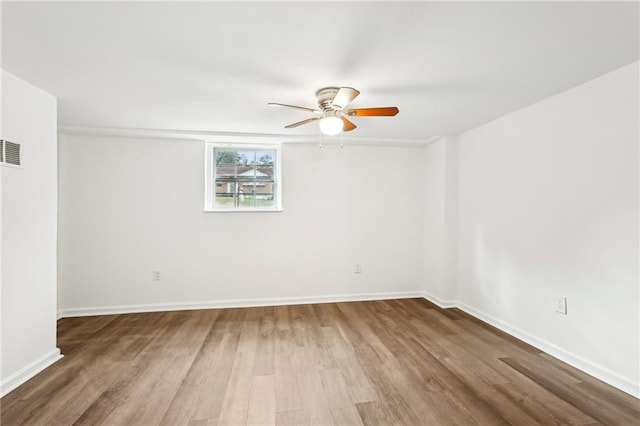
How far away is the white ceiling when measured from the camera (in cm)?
138

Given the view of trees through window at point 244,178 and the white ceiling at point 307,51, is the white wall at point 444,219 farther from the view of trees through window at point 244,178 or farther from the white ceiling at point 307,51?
the view of trees through window at point 244,178

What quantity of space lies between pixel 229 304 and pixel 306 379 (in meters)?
1.95

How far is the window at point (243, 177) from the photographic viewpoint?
3822mm

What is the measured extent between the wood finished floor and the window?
1535mm

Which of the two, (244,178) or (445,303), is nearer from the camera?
(445,303)

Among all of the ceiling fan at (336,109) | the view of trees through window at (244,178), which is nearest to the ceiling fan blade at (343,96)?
the ceiling fan at (336,109)

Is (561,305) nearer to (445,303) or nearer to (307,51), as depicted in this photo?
(445,303)

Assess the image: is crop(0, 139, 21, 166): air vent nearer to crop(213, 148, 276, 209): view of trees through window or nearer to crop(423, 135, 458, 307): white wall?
crop(213, 148, 276, 209): view of trees through window

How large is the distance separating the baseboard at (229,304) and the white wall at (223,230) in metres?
0.02

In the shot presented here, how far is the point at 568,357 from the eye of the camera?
7.52ft

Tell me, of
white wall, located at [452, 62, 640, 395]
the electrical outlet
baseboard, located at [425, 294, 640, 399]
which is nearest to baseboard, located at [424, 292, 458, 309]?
baseboard, located at [425, 294, 640, 399]

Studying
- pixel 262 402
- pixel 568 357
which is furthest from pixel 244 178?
pixel 568 357

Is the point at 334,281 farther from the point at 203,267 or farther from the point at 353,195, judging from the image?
the point at 203,267

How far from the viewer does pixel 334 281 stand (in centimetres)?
394
